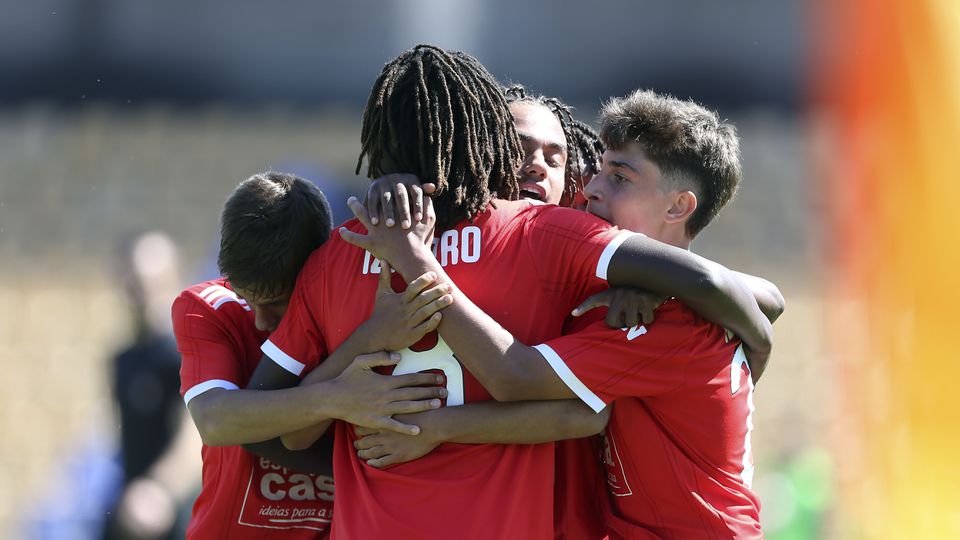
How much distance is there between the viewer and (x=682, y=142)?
2734 millimetres

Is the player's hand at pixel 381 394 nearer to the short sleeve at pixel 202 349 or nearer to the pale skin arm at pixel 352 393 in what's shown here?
the pale skin arm at pixel 352 393

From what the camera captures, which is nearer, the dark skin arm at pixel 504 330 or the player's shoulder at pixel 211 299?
the dark skin arm at pixel 504 330

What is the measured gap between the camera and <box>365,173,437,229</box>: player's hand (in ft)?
7.91

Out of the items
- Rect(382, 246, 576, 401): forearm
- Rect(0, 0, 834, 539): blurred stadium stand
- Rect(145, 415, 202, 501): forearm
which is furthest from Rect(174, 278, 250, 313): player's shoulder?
Rect(0, 0, 834, 539): blurred stadium stand

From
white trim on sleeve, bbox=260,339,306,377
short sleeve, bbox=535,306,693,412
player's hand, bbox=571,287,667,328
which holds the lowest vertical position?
white trim on sleeve, bbox=260,339,306,377

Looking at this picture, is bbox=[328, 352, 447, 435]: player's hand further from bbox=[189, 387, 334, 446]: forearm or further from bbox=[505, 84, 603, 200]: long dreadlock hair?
bbox=[505, 84, 603, 200]: long dreadlock hair

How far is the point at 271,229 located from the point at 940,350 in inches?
157

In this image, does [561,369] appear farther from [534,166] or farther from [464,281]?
[534,166]

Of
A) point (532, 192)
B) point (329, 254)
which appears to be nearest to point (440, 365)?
point (329, 254)

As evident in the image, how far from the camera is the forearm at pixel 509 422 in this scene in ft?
7.79

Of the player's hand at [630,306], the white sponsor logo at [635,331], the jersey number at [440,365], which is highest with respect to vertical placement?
the player's hand at [630,306]

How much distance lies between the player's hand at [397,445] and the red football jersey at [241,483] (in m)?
0.37

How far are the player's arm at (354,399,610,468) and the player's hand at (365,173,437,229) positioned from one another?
0.42m

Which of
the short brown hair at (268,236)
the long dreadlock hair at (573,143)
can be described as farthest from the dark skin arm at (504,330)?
the long dreadlock hair at (573,143)
